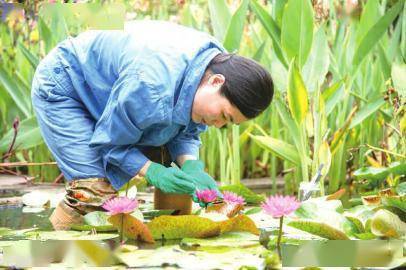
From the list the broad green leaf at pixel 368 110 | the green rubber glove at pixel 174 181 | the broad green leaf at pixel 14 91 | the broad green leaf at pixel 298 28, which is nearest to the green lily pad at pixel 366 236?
the green rubber glove at pixel 174 181

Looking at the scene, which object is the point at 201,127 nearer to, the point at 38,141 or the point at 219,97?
the point at 219,97

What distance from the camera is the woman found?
2.34 meters

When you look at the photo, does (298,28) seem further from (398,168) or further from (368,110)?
(398,168)

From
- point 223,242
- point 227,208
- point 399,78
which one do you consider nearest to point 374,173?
point 399,78

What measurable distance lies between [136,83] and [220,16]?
1121 mm

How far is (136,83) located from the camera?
2.32 metres

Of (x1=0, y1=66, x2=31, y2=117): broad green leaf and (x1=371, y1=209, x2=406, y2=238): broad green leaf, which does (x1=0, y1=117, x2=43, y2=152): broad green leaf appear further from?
(x1=371, y1=209, x2=406, y2=238): broad green leaf

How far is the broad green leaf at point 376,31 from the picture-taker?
10.5ft

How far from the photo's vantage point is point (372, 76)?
3.64 m

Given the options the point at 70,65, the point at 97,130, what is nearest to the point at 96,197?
the point at 97,130

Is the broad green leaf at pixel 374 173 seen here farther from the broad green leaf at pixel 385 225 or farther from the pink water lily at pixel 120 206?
the pink water lily at pixel 120 206

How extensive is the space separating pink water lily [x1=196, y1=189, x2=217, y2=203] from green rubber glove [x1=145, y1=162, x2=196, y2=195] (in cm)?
7

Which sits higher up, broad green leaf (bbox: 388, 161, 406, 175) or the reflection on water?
broad green leaf (bbox: 388, 161, 406, 175)

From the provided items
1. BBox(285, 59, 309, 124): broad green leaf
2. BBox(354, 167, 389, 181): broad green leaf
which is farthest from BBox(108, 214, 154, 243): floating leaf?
BBox(285, 59, 309, 124): broad green leaf
